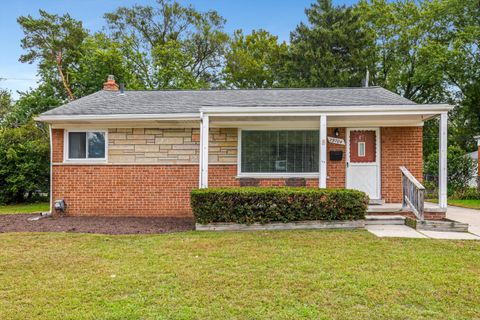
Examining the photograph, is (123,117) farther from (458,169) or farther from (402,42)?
(402,42)

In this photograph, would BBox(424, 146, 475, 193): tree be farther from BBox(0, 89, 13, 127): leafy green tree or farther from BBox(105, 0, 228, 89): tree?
BBox(0, 89, 13, 127): leafy green tree

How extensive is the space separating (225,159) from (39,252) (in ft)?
16.3

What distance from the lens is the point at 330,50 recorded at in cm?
2189

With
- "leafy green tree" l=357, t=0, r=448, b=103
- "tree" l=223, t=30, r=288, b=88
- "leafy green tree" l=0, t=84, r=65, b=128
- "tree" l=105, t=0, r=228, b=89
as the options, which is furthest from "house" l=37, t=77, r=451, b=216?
"tree" l=105, t=0, r=228, b=89

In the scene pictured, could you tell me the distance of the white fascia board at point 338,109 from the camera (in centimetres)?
724

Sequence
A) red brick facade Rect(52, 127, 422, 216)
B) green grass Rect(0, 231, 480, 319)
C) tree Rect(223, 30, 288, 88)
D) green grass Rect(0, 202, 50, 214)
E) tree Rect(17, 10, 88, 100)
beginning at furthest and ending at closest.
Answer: tree Rect(223, 30, 288, 88) < tree Rect(17, 10, 88, 100) < green grass Rect(0, 202, 50, 214) < red brick facade Rect(52, 127, 422, 216) < green grass Rect(0, 231, 480, 319)

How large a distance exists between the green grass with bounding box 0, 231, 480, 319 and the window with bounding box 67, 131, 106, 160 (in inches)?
135

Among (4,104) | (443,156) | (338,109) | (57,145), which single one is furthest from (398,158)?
(4,104)

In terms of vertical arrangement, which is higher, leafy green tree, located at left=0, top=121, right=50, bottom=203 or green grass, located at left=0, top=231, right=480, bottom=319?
leafy green tree, located at left=0, top=121, right=50, bottom=203

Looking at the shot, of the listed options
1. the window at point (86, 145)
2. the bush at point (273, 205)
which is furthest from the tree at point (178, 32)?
the bush at point (273, 205)

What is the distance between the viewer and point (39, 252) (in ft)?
16.9

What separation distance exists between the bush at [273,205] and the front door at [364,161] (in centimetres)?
219

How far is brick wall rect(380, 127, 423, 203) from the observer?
28.7 feet

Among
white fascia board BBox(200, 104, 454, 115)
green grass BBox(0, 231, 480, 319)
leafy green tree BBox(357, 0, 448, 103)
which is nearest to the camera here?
green grass BBox(0, 231, 480, 319)
